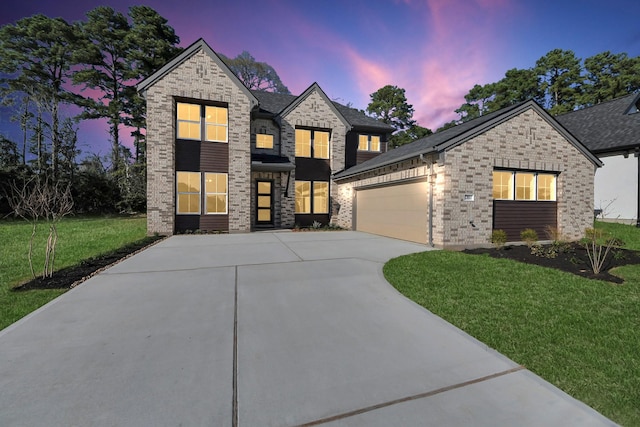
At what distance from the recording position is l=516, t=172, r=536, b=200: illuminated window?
30.3 feet

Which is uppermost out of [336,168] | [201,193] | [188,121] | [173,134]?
[188,121]

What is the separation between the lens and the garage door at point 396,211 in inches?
355

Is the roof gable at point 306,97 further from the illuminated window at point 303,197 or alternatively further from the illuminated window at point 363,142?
the illuminated window at point 303,197

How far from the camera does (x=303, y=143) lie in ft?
47.8

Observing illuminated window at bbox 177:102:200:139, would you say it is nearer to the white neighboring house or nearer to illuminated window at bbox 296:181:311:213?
illuminated window at bbox 296:181:311:213

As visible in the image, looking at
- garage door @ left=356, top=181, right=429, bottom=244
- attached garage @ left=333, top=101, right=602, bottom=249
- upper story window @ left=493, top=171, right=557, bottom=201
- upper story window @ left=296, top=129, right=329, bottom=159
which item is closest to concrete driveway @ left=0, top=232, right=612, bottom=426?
attached garage @ left=333, top=101, right=602, bottom=249

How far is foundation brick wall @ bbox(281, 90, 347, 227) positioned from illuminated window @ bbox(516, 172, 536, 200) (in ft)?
27.1

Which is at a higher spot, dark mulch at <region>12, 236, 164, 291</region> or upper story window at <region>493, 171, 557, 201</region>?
upper story window at <region>493, 171, 557, 201</region>

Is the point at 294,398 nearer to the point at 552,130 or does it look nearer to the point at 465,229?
the point at 465,229

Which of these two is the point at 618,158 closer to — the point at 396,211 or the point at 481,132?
the point at 481,132

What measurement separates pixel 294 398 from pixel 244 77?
36.5m

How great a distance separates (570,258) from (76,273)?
37.8 ft

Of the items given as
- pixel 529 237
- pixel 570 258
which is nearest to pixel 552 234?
Answer: pixel 529 237

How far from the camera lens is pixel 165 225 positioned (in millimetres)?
11219
